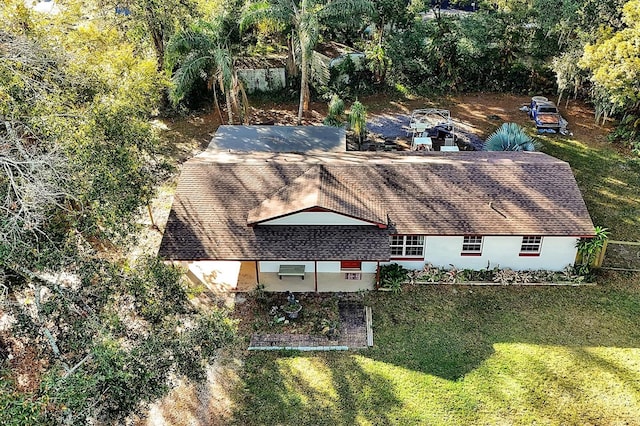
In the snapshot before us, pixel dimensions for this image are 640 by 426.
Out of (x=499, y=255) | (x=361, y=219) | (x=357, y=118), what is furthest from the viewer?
(x=357, y=118)

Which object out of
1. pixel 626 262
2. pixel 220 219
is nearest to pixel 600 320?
pixel 626 262

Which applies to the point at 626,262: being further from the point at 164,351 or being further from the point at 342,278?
the point at 164,351

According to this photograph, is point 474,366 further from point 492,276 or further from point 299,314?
point 299,314

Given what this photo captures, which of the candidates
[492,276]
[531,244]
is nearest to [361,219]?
[492,276]

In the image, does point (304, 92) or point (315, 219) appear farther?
point (304, 92)

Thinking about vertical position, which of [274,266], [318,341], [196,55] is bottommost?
[318,341]

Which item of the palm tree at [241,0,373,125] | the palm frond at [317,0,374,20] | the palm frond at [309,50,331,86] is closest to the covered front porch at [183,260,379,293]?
the palm tree at [241,0,373,125]
